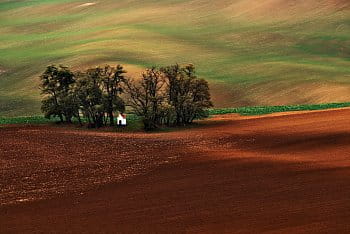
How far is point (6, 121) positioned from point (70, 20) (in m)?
50.1

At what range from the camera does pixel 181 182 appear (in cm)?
1902

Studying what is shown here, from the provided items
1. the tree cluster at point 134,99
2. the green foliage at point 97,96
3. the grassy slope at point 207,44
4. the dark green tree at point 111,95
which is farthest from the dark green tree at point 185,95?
the grassy slope at point 207,44

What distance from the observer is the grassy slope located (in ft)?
183

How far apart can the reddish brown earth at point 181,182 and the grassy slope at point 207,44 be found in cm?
2249

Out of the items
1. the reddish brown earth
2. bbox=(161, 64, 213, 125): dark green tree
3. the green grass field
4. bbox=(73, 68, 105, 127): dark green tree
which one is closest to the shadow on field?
the reddish brown earth

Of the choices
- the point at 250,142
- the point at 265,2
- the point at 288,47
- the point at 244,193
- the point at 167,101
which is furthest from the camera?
the point at 265,2

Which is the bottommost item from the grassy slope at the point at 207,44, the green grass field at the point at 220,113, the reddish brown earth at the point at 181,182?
the reddish brown earth at the point at 181,182

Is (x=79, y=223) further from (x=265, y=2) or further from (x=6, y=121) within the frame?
(x=265, y=2)

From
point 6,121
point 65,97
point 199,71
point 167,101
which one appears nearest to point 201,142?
point 167,101

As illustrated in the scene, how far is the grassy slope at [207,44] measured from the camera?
183 feet

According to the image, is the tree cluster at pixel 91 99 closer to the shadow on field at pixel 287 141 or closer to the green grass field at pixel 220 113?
the green grass field at pixel 220 113

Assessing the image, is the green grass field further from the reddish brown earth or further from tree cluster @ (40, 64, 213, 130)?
the reddish brown earth

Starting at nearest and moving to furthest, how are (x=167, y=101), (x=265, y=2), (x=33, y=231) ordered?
1. (x=33, y=231)
2. (x=167, y=101)
3. (x=265, y=2)

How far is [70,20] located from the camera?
89.9 metres
